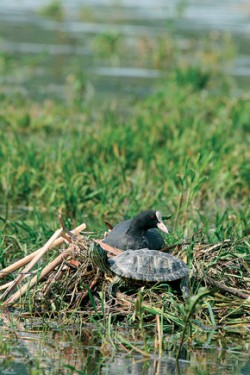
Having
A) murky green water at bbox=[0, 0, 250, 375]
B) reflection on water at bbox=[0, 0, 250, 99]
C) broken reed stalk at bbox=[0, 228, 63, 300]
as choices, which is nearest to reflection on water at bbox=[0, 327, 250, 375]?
murky green water at bbox=[0, 0, 250, 375]

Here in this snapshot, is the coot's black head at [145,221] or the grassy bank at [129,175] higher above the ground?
the coot's black head at [145,221]

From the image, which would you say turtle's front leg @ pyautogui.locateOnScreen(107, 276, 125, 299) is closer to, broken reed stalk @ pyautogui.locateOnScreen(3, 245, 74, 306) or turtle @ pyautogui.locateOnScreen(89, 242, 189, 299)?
turtle @ pyautogui.locateOnScreen(89, 242, 189, 299)

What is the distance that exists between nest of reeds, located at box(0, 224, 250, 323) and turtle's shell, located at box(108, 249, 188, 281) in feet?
0.41

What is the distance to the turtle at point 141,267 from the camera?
615 cm

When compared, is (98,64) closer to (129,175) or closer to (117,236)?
(129,175)

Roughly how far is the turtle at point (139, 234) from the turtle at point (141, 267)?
0.41 m

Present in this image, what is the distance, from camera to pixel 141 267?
6184 mm

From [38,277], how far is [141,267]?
0.65 m

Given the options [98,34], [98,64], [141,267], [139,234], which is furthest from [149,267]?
[98,34]

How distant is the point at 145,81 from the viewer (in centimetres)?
1769

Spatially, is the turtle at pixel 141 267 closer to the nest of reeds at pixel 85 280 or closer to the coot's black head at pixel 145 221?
the nest of reeds at pixel 85 280

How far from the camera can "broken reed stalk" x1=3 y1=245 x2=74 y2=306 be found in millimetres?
6340

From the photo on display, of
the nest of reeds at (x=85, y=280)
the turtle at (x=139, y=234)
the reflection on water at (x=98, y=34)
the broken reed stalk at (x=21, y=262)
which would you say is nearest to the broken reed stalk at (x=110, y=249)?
the nest of reeds at (x=85, y=280)

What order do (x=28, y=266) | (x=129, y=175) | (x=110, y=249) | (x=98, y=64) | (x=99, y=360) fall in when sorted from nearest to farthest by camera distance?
(x=99, y=360) < (x=28, y=266) < (x=110, y=249) < (x=129, y=175) < (x=98, y=64)
